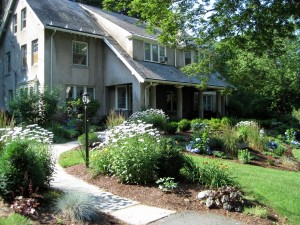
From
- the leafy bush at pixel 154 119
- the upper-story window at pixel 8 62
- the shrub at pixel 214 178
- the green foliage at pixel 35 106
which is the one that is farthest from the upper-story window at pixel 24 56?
the shrub at pixel 214 178

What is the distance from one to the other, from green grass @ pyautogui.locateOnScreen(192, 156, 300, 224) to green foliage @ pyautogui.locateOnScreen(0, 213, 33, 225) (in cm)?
470

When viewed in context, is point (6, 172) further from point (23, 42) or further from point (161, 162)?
point (23, 42)

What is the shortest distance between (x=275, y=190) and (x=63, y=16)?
1860cm

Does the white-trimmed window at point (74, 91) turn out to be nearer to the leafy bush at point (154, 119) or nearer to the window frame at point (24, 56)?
the window frame at point (24, 56)

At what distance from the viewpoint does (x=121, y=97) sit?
24297mm

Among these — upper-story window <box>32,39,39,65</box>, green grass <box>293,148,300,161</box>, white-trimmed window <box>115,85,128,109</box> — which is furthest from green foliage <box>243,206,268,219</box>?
upper-story window <box>32,39,39,65</box>

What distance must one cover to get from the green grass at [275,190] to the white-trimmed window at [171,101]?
16966mm

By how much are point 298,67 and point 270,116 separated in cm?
549

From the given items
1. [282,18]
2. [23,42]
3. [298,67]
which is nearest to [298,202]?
[282,18]

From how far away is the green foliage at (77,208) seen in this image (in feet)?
19.0

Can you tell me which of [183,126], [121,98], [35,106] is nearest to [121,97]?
[121,98]

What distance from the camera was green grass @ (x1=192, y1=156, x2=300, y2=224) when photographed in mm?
7258

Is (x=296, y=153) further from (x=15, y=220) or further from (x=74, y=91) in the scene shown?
(x=15, y=220)

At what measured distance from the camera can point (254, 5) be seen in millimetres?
9727
